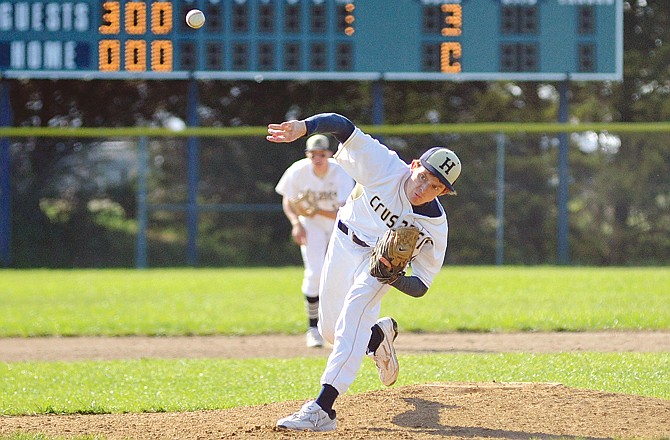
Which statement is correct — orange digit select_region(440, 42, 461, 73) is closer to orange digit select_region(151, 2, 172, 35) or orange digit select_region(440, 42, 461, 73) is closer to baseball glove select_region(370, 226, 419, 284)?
orange digit select_region(151, 2, 172, 35)

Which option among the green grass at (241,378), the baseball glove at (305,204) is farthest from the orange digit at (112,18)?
the green grass at (241,378)

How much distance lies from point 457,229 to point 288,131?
12824mm

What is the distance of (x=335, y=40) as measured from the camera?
54.4ft

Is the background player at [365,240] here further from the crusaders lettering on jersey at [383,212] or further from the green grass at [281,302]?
the green grass at [281,302]

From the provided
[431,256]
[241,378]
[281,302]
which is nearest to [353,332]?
[431,256]

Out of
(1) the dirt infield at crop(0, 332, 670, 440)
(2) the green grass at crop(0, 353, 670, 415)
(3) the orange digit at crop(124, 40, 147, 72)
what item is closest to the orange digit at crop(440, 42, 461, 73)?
(3) the orange digit at crop(124, 40, 147, 72)

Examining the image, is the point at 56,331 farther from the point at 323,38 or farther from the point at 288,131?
the point at 323,38

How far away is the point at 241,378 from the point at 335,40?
10611 mm

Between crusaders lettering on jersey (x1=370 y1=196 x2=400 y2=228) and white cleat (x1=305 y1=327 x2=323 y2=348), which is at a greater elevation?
crusaders lettering on jersey (x1=370 y1=196 x2=400 y2=228)

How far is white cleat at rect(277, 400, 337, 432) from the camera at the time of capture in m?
4.61

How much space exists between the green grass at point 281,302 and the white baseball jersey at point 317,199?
1.06 m

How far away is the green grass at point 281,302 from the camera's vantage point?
9570 millimetres

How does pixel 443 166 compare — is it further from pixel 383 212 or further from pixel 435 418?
pixel 435 418

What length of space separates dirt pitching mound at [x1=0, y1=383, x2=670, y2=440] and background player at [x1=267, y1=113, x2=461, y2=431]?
0.21 meters
